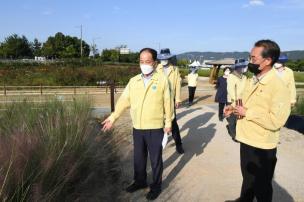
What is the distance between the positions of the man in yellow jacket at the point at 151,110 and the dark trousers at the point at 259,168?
1.15 metres

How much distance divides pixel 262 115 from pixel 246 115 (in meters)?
0.17

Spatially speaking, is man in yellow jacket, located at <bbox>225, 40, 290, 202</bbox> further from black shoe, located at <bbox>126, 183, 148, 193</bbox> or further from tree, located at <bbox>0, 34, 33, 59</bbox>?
tree, located at <bbox>0, 34, 33, 59</bbox>

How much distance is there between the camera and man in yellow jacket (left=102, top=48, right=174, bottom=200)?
4.98 m

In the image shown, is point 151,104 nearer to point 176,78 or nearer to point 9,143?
point 9,143

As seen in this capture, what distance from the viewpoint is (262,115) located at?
3.85 m

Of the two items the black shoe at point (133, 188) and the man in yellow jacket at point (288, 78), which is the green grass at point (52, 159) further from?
the man in yellow jacket at point (288, 78)

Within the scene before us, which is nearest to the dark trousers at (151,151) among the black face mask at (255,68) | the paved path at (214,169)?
the paved path at (214,169)

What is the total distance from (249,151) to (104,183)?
220 centimetres

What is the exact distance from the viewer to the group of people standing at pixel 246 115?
3.85 metres

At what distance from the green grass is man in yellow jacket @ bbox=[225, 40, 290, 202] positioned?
180cm

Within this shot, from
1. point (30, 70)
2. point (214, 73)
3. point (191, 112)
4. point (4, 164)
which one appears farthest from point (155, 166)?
point (30, 70)

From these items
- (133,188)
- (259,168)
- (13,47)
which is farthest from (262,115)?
(13,47)

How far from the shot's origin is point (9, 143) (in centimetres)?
374

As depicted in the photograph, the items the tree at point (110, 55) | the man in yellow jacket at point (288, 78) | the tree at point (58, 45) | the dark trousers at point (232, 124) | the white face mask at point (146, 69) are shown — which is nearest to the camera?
the dark trousers at point (232, 124)
